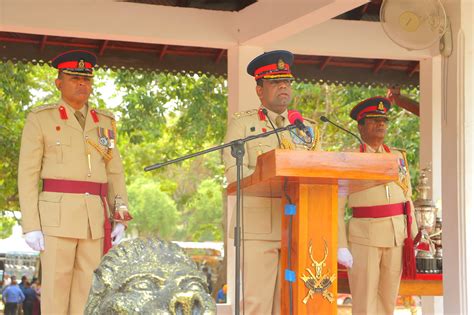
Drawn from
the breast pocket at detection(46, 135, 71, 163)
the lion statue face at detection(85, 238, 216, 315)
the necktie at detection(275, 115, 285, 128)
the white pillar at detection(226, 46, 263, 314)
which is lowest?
the lion statue face at detection(85, 238, 216, 315)

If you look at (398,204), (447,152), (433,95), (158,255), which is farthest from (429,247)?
(158,255)

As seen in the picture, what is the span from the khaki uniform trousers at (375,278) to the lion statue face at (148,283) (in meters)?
5.19

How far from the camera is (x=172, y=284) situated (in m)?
1.53

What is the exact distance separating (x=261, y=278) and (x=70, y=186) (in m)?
1.46

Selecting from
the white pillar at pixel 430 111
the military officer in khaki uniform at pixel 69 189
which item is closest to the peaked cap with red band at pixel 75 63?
the military officer in khaki uniform at pixel 69 189

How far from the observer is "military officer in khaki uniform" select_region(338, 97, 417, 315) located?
6.64 meters

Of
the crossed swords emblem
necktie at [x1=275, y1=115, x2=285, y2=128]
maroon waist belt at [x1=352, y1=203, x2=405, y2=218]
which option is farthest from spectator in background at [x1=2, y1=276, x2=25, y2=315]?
the crossed swords emblem

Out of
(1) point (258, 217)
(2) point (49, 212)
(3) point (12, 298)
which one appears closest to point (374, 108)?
(1) point (258, 217)

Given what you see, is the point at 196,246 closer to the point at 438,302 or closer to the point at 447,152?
the point at 438,302

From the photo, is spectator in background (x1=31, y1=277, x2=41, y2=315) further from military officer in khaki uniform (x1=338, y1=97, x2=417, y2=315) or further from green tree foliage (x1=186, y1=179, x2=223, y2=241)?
green tree foliage (x1=186, y1=179, x2=223, y2=241)

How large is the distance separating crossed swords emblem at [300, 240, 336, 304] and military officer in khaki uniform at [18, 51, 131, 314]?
1.94 metres

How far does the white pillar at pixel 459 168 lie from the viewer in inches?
219

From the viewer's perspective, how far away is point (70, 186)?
571 centimetres

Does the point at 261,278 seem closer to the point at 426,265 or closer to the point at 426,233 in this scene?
the point at 426,233
